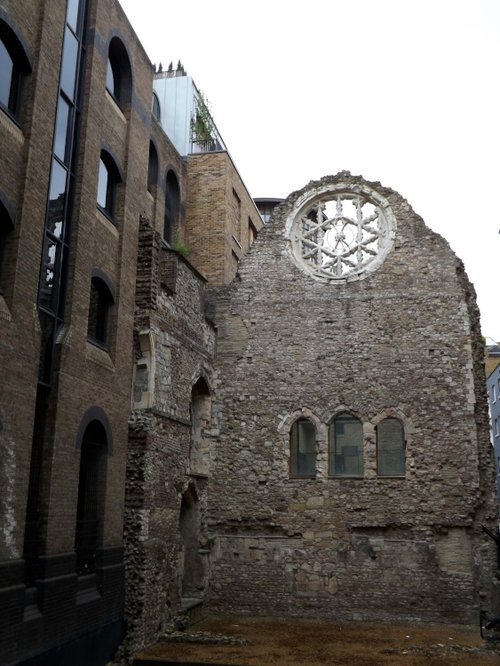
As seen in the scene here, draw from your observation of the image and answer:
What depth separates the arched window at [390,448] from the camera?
16.8 metres

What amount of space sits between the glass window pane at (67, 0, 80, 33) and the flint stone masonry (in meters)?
8.07

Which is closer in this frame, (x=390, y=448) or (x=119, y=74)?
(x=119, y=74)

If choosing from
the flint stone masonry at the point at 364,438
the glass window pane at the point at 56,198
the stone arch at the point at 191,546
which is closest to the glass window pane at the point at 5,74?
the glass window pane at the point at 56,198

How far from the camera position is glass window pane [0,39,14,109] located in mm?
10297

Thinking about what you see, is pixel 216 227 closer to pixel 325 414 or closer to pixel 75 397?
pixel 325 414

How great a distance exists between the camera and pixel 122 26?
14.5 meters

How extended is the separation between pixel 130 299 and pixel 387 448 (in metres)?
7.34

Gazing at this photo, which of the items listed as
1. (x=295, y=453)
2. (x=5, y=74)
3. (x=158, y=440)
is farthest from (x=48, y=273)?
(x=295, y=453)

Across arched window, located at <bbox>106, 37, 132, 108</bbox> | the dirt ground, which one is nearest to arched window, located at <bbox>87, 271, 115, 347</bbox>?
arched window, located at <bbox>106, 37, 132, 108</bbox>

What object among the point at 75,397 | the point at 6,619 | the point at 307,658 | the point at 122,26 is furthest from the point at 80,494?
the point at 122,26

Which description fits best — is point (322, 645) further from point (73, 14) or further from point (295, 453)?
point (73, 14)

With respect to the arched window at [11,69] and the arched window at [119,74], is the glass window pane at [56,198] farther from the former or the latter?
the arched window at [119,74]

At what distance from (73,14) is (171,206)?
722 centimetres

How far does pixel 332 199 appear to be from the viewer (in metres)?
19.5
